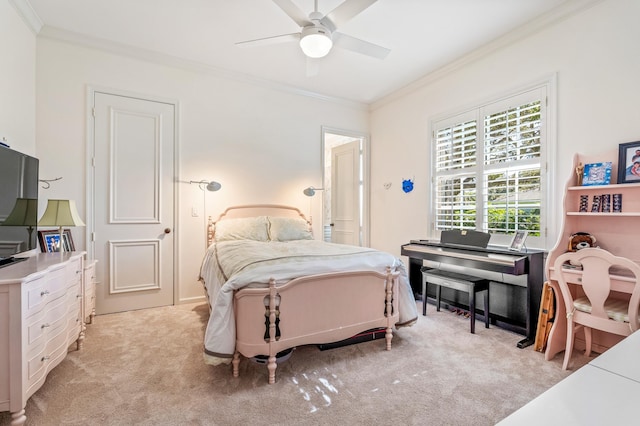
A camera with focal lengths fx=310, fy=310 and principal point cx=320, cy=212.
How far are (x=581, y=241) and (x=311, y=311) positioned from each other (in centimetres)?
220

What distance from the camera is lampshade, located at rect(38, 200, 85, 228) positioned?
249cm

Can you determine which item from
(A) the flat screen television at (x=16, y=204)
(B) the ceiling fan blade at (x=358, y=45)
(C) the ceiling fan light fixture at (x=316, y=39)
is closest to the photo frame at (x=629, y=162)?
(B) the ceiling fan blade at (x=358, y=45)

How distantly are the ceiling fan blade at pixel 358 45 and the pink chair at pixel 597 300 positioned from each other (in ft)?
6.94

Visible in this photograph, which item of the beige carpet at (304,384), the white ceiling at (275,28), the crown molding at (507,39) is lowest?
the beige carpet at (304,384)

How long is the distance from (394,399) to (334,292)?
30.4 inches

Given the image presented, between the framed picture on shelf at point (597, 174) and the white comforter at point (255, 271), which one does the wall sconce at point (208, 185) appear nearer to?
the white comforter at point (255, 271)

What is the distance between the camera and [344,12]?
2166mm

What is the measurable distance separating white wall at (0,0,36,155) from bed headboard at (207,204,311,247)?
1.86m

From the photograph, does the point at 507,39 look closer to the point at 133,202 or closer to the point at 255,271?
the point at 255,271

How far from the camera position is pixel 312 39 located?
232cm

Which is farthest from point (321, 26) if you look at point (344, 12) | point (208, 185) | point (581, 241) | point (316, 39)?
point (581, 241)

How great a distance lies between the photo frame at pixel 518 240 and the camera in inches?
113

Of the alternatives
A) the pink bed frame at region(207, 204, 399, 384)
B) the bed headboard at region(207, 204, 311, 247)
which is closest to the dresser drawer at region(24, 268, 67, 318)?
the pink bed frame at region(207, 204, 399, 384)

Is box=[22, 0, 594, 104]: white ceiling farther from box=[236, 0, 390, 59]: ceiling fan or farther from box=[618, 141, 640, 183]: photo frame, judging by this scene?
box=[618, 141, 640, 183]: photo frame
